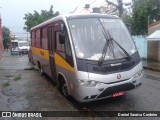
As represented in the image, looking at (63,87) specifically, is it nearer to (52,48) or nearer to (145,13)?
(52,48)

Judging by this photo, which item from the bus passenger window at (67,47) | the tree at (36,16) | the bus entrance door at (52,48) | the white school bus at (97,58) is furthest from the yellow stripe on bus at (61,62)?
the tree at (36,16)

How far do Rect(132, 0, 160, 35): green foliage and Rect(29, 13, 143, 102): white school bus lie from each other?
68.6 ft

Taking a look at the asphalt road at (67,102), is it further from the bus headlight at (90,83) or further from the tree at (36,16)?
the tree at (36,16)

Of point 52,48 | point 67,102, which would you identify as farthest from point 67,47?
point 52,48

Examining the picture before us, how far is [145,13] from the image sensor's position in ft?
95.0

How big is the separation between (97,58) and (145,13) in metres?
23.5

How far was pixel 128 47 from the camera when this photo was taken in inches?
303

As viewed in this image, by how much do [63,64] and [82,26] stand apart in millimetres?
1299

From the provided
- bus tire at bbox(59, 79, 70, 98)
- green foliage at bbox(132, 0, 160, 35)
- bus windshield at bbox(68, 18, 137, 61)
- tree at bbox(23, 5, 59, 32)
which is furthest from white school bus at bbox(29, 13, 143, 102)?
tree at bbox(23, 5, 59, 32)

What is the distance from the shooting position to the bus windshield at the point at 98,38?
284 inches

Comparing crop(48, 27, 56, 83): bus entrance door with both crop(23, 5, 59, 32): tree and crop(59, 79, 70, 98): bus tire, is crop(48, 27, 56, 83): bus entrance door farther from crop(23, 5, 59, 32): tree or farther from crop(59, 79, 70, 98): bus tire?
crop(23, 5, 59, 32): tree

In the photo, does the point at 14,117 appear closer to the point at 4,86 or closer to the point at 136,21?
the point at 4,86

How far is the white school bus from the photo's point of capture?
682 centimetres

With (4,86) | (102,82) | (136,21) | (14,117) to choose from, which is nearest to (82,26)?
(102,82)
